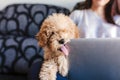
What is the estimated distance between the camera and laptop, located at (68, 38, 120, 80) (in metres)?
0.91

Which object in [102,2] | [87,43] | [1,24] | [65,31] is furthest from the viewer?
[1,24]

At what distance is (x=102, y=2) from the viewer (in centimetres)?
141

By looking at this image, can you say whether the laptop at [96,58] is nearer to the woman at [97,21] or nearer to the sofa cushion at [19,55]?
the woman at [97,21]

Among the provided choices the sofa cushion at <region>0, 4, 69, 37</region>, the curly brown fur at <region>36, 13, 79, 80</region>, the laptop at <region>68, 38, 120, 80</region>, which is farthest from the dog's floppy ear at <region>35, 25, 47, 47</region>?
the sofa cushion at <region>0, 4, 69, 37</region>

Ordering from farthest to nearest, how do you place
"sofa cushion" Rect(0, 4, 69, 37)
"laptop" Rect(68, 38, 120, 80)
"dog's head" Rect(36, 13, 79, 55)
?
1. "sofa cushion" Rect(0, 4, 69, 37)
2. "dog's head" Rect(36, 13, 79, 55)
3. "laptop" Rect(68, 38, 120, 80)

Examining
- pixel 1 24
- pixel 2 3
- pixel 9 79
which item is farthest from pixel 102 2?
pixel 2 3

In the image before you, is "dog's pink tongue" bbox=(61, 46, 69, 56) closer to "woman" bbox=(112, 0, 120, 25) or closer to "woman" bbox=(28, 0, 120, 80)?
"woman" bbox=(28, 0, 120, 80)

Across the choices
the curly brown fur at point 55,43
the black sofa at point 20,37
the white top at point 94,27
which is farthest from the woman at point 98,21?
the black sofa at point 20,37

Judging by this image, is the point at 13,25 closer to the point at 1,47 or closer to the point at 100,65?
the point at 1,47

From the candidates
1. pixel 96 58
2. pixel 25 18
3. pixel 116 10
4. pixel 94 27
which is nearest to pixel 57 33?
pixel 96 58

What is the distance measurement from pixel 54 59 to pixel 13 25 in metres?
1.06

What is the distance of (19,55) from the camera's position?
1925mm

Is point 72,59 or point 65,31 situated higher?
point 65,31

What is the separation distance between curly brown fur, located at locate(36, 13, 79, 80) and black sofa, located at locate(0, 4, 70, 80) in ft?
2.39
